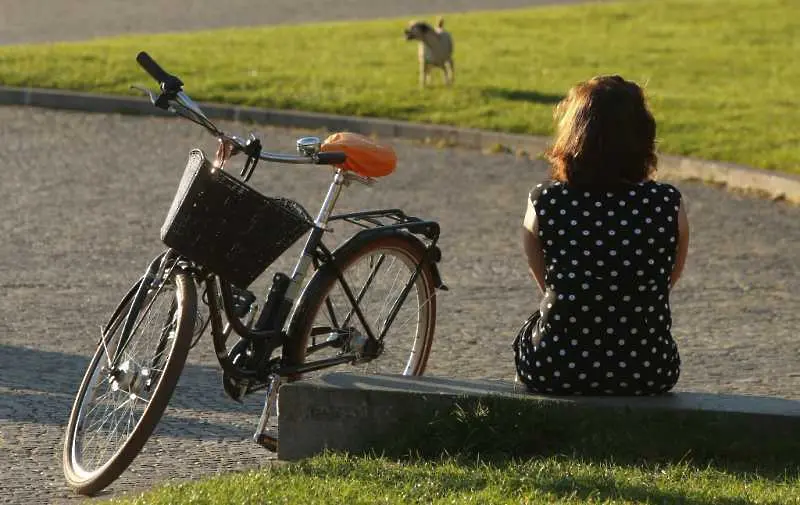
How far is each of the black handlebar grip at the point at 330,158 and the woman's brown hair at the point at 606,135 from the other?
677 mm

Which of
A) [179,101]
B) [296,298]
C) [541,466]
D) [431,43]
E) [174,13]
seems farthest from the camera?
[174,13]

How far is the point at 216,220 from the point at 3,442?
3.92 ft

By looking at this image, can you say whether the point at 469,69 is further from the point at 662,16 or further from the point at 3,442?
the point at 3,442

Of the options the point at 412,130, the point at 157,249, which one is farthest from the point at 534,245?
the point at 412,130

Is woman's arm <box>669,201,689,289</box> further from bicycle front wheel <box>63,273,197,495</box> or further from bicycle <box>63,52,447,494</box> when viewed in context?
bicycle front wheel <box>63,273,197,495</box>

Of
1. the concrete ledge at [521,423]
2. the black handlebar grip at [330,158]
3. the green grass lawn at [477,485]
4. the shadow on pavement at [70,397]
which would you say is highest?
the black handlebar grip at [330,158]

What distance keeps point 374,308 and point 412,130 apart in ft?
25.7

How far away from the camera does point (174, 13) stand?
21703 millimetres

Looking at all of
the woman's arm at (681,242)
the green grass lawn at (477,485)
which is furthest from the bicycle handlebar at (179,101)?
the woman's arm at (681,242)

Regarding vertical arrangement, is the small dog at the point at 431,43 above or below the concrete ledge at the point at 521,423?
above

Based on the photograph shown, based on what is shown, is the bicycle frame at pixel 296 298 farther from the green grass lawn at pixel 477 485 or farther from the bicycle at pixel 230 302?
the green grass lawn at pixel 477 485

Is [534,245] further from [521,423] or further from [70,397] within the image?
[70,397]

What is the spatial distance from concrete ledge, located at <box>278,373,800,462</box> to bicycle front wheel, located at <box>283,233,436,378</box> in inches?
12.7

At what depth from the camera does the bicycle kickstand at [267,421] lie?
5.38 meters
